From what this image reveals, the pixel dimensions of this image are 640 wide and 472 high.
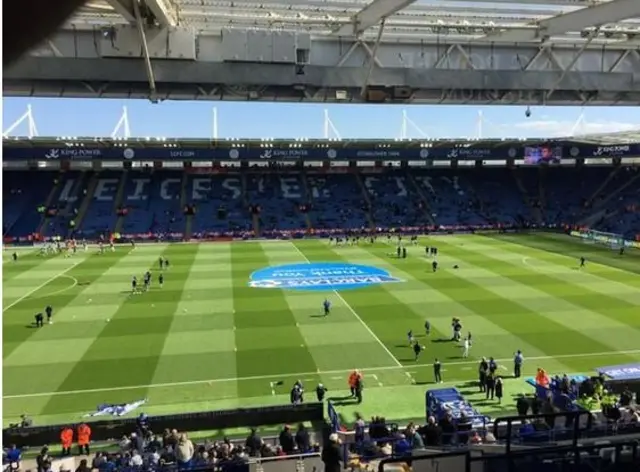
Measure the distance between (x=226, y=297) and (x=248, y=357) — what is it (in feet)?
34.6

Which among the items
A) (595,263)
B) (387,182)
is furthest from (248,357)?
(387,182)

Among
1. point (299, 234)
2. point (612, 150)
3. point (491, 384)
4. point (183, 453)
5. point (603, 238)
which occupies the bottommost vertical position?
point (491, 384)

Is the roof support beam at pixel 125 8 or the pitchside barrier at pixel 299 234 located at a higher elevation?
the roof support beam at pixel 125 8

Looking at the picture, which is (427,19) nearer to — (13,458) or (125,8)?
(125,8)

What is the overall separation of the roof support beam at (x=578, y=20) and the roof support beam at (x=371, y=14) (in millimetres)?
2113

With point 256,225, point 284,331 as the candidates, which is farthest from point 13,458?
point 256,225

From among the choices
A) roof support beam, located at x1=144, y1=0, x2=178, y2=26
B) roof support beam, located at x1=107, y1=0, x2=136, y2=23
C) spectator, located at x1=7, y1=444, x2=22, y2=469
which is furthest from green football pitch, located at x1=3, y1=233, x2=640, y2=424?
roof support beam, located at x1=107, y1=0, x2=136, y2=23

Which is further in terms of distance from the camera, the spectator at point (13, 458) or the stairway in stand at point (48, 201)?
the stairway in stand at point (48, 201)

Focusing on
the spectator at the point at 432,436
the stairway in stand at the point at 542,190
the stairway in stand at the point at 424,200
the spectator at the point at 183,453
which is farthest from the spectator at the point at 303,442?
the stairway in stand at the point at 542,190

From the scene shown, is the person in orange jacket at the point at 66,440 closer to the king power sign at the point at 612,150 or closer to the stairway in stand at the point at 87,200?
the stairway in stand at the point at 87,200

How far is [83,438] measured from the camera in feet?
54.8

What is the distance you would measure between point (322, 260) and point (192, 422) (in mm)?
29830

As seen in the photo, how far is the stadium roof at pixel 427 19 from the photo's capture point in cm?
836

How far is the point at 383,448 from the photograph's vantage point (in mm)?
13062
